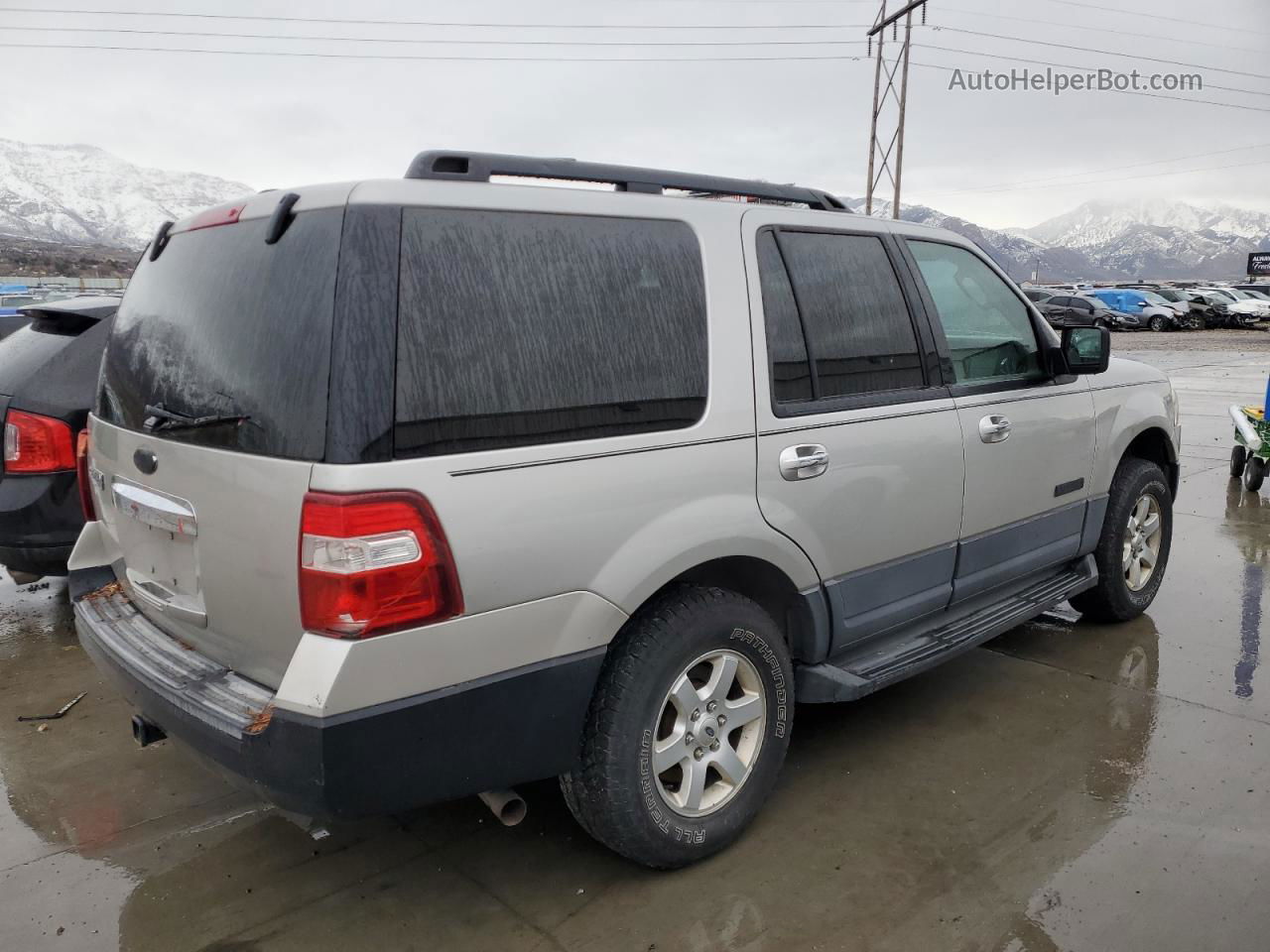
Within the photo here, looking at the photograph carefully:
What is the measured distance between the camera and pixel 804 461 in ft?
9.65

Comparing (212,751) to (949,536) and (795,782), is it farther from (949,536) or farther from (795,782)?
(949,536)

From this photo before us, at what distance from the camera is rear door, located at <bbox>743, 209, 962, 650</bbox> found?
2.95m

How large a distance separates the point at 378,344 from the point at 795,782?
2129 millimetres

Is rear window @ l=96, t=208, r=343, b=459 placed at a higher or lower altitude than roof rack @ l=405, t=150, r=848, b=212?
lower

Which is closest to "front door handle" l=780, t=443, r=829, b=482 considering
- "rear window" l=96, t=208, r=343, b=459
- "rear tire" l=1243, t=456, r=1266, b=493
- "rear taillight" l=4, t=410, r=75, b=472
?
"rear window" l=96, t=208, r=343, b=459

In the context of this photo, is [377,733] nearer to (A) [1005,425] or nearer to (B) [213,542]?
(B) [213,542]

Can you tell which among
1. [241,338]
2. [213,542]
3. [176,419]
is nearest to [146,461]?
[176,419]

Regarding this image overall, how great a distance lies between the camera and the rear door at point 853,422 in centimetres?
295

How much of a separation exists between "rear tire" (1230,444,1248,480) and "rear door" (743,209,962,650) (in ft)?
20.3

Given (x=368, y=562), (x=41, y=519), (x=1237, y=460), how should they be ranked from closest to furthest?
(x=368, y=562) < (x=41, y=519) < (x=1237, y=460)

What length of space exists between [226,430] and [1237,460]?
8.61 meters

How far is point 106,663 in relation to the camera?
2.83m

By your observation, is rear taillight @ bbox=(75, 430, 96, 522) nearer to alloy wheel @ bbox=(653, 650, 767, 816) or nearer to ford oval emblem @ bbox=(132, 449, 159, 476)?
ford oval emblem @ bbox=(132, 449, 159, 476)

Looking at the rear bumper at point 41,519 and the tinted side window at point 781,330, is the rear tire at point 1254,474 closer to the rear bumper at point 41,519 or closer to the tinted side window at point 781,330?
the tinted side window at point 781,330
